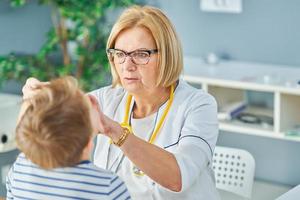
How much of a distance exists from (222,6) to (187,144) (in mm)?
1668

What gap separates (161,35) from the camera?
2373 millimetres

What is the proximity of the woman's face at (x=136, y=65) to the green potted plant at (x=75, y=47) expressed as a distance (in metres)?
1.69

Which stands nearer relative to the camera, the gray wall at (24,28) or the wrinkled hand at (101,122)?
the wrinkled hand at (101,122)

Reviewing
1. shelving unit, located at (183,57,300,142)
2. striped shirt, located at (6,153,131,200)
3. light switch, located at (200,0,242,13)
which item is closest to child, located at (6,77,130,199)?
striped shirt, located at (6,153,131,200)

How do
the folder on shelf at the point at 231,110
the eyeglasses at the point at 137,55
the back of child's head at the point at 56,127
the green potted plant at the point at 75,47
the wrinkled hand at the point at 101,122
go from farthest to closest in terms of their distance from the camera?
the green potted plant at the point at 75,47 → the folder on shelf at the point at 231,110 → the eyeglasses at the point at 137,55 → the wrinkled hand at the point at 101,122 → the back of child's head at the point at 56,127

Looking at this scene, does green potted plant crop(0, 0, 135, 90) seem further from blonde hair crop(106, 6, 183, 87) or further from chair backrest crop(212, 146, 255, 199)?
blonde hair crop(106, 6, 183, 87)

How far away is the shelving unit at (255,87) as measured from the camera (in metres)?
3.39

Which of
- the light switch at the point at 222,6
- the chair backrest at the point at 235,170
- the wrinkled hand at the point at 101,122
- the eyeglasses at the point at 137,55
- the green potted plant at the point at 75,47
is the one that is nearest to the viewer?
the wrinkled hand at the point at 101,122

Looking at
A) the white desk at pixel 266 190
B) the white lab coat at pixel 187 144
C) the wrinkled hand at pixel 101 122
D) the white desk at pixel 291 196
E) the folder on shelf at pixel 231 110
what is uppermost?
the wrinkled hand at pixel 101 122

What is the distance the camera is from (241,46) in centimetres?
384

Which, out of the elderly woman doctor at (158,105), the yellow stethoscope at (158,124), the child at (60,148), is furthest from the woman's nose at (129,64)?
the child at (60,148)

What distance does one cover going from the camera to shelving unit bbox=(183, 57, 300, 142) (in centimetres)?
339

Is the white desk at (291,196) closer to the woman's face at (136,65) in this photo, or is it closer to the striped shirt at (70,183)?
the woman's face at (136,65)

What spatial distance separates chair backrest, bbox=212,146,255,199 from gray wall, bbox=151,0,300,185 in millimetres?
833
